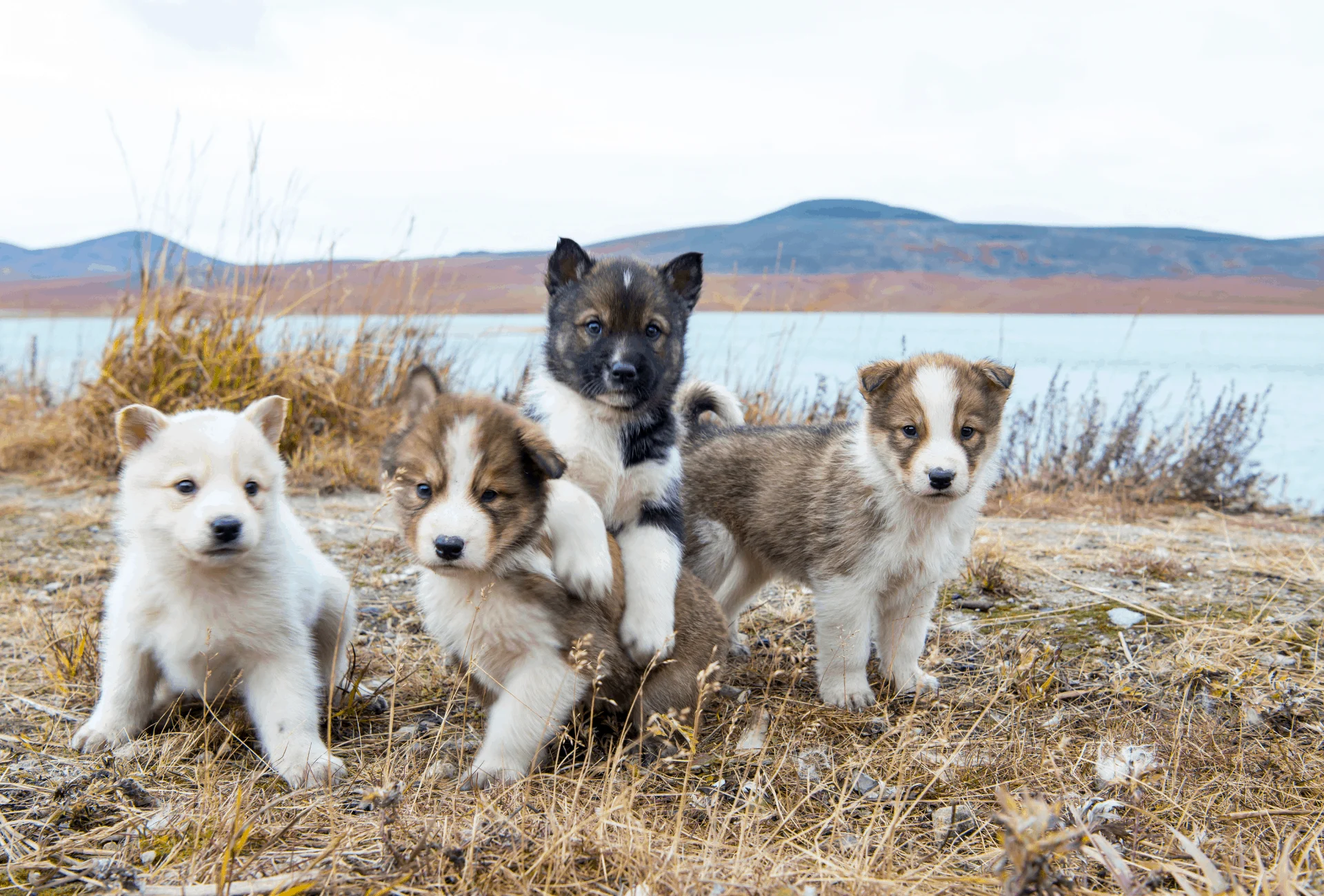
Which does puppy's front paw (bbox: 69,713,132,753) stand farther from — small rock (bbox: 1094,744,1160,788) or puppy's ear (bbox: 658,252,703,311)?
small rock (bbox: 1094,744,1160,788)

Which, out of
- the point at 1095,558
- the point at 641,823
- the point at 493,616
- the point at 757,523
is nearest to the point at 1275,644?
A: the point at 1095,558

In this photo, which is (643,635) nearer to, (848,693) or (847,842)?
(847,842)

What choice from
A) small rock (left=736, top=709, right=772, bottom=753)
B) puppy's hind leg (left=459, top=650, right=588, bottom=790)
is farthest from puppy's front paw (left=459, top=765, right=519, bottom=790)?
small rock (left=736, top=709, right=772, bottom=753)

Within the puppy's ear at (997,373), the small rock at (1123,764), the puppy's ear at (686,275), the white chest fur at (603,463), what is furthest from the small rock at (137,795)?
the puppy's ear at (997,373)

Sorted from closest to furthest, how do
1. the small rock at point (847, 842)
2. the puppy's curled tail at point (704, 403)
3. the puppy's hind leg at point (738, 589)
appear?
the small rock at point (847, 842)
the puppy's hind leg at point (738, 589)
the puppy's curled tail at point (704, 403)

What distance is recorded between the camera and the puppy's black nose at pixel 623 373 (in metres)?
3.57

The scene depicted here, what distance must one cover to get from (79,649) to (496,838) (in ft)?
8.47

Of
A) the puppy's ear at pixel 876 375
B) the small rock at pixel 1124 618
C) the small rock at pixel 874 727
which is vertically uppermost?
the puppy's ear at pixel 876 375

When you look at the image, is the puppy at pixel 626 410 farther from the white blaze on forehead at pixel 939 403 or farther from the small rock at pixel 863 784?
the white blaze on forehead at pixel 939 403

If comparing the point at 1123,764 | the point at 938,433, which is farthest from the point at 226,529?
the point at 1123,764

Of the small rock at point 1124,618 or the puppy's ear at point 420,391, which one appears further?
the small rock at point 1124,618

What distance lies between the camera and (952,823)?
300 cm

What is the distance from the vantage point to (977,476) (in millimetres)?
4102

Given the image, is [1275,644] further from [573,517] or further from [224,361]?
[224,361]
